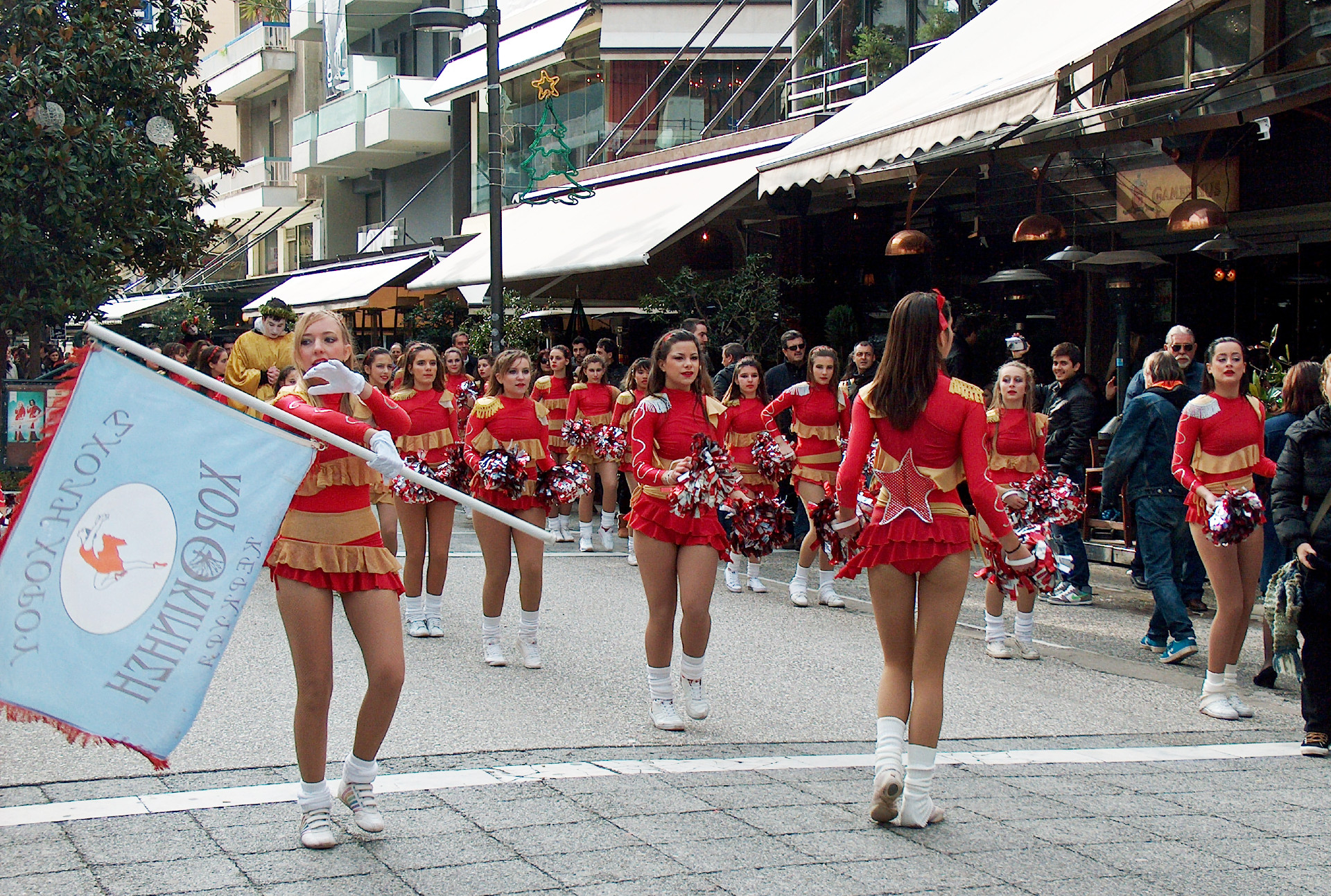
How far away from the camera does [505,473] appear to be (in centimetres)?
812

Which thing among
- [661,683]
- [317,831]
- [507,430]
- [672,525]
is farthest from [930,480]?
[507,430]

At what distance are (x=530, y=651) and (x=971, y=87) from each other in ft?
20.5

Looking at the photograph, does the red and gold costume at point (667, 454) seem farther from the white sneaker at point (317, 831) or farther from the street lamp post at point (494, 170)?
the street lamp post at point (494, 170)

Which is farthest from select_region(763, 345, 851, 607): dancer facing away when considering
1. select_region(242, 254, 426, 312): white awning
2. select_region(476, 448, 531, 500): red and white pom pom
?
select_region(242, 254, 426, 312): white awning

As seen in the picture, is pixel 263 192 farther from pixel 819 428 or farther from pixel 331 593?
pixel 331 593

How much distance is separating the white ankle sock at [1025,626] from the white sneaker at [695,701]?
2745mm

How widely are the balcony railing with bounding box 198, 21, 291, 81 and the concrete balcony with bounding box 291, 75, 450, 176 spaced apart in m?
5.28

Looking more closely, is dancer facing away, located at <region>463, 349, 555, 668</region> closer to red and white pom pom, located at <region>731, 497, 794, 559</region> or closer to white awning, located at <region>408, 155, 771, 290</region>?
red and white pom pom, located at <region>731, 497, 794, 559</region>

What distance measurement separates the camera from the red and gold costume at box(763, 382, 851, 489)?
34.2ft

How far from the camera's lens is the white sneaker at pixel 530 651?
793cm

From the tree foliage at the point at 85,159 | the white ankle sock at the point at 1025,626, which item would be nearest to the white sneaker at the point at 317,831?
the white ankle sock at the point at 1025,626

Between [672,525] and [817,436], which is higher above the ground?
[817,436]

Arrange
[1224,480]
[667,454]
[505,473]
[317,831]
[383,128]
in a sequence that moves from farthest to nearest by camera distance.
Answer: [383,128]
[505,473]
[1224,480]
[667,454]
[317,831]

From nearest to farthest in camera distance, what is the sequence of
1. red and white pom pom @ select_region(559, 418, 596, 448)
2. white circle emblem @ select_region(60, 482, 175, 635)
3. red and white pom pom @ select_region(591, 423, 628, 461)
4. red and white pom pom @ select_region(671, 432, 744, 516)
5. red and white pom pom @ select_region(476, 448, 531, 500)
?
white circle emblem @ select_region(60, 482, 175, 635) → red and white pom pom @ select_region(671, 432, 744, 516) → red and white pom pom @ select_region(476, 448, 531, 500) → red and white pom pom @ select_region(559, 418, 596, 448) → red and white pom pom @ select_region(591, 423, 628, 461)
